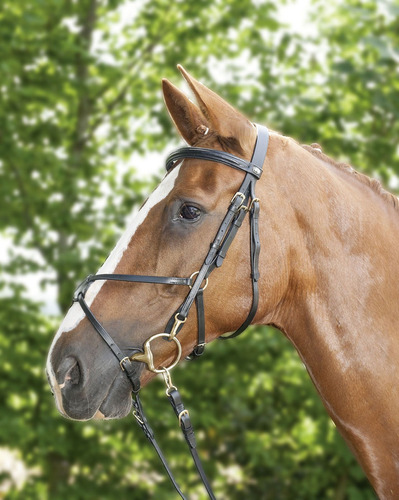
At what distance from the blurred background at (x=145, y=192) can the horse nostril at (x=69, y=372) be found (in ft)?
12.7

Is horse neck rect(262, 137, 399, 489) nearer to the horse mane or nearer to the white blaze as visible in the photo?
the horse mane

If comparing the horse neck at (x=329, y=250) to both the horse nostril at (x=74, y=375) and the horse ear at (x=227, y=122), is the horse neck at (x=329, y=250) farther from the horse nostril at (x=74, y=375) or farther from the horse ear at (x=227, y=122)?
the horse nostril at (x=74, y=375)

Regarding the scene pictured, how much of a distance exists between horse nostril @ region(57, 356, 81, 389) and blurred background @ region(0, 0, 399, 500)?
386 cm

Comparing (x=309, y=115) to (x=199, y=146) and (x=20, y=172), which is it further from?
(x=199, y=146)

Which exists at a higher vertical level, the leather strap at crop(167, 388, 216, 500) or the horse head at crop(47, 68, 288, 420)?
the horse head at crop(47, 68, 288, 420)

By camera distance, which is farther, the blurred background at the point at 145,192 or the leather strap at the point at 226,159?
the blurred background at the point at 145,192

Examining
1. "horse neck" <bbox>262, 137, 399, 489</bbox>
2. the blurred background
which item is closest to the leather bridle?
"horse neck" <bbox>262, 137, 399, 489</bbox>

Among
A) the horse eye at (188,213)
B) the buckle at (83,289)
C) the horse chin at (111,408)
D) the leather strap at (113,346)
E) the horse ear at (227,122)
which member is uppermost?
the horse ear at (227,122)

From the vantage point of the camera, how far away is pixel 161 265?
6.88 feet

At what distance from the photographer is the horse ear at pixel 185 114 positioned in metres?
2.25

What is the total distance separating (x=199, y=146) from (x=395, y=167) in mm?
4242

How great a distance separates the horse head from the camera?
80.6 inches

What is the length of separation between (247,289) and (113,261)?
51 centimetres

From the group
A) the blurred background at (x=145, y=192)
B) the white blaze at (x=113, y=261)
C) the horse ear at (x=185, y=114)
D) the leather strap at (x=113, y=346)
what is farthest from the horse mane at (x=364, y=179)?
the blurred background at (x=145, y=192)
